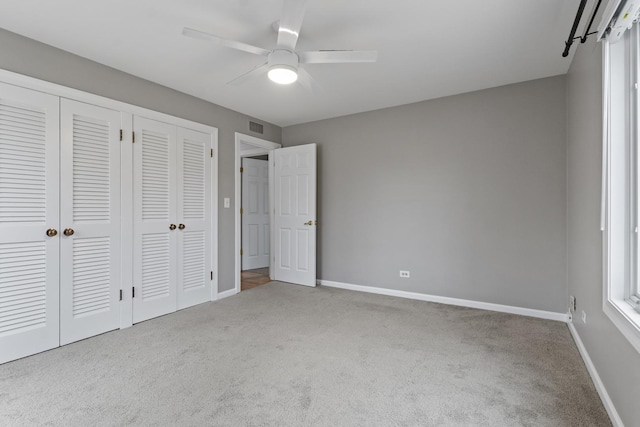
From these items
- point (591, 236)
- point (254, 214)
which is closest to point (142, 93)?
point (254, 214)

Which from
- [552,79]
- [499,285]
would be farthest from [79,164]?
[552,79]

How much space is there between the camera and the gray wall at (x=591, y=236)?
5.05ft

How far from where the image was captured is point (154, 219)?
10.7 feet

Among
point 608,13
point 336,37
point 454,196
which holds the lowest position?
point 454,196

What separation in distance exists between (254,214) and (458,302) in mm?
4019

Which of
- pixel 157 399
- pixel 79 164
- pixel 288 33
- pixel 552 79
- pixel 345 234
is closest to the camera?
pixel 157 399

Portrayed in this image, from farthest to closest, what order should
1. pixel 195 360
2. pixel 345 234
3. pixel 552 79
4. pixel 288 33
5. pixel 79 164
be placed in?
1. pixel 345 234
2. pixel 552 79
3. pixel 79 164
4. pixel 195 360
5. pixel 288 33

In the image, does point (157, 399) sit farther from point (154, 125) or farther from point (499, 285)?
point (499, 285)

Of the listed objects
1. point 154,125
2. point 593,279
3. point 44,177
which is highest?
point 154,125

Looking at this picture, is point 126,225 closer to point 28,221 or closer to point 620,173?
point 28,221

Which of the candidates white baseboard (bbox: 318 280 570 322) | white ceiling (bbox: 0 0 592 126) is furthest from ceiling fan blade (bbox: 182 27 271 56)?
white baseboard (bbox: 318 280 570 322)

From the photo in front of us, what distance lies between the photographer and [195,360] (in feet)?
7.59

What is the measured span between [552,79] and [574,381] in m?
2.81

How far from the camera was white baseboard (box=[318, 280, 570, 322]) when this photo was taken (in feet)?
10.4
